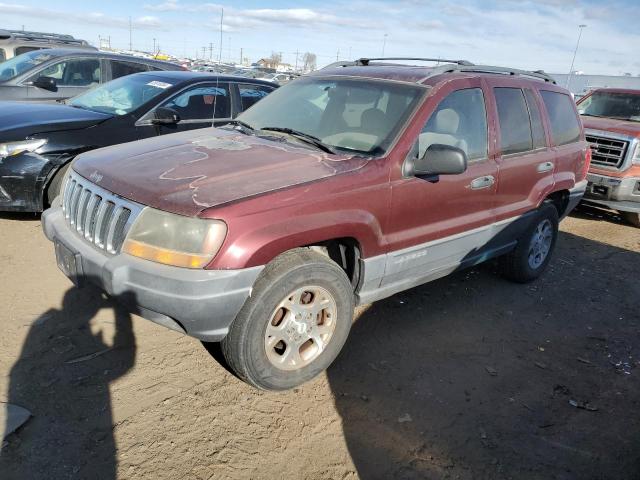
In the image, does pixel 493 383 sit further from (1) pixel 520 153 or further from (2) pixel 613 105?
(2) pixel 613 105

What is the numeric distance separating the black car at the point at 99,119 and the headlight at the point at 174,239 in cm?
279

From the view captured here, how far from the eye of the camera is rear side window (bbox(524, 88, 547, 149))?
433cm

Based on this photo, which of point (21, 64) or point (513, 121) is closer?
point (513, 121)

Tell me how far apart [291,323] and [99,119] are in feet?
11.6

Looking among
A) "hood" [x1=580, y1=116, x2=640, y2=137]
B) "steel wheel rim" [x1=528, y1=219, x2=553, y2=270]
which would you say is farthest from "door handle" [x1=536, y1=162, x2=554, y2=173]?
"hood" [x1=580, y1=116, x2=640, y2=137]

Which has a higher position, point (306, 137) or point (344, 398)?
point (306, 137)

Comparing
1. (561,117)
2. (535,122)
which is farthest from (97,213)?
(561,117)

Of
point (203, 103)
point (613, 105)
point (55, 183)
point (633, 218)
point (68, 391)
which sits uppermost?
point (613, 105)

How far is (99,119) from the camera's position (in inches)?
203

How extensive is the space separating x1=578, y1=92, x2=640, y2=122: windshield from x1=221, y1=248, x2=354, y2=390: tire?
775cm

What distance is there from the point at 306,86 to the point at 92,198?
200cm

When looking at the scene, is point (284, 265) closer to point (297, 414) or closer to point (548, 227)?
point (297, 414)

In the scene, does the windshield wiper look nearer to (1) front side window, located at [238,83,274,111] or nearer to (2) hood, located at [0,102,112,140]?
(2) hood, located at [0,102,112,140]

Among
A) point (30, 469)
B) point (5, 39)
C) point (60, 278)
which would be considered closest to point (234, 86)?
point (60, 278)
